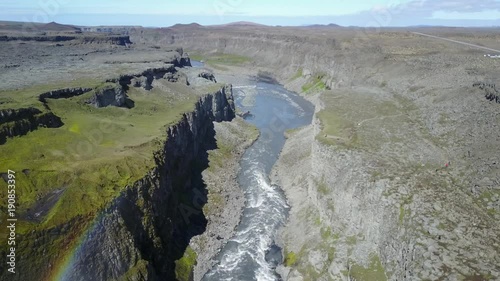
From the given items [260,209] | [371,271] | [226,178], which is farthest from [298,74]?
[371,271]

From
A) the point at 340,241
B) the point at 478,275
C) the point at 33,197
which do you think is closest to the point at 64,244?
the point at 33,197

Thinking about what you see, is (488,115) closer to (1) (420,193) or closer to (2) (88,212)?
(1) (420,193)

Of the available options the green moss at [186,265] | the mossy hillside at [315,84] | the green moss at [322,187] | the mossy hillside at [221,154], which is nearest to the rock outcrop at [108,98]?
the mossy hillside at [221,154]

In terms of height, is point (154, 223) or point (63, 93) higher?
point (63, 93)

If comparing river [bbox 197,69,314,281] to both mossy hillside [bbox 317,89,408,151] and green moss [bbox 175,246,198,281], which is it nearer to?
green moss [bbox 175,246,198,281]

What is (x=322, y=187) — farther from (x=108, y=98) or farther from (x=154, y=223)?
(x=108, y=98)

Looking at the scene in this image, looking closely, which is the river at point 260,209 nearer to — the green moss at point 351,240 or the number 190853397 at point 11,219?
the green moss at point 351,240
